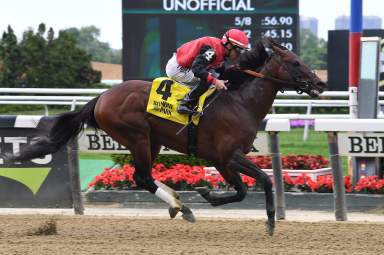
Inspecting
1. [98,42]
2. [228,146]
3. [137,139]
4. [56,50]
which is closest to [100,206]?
[137,139]

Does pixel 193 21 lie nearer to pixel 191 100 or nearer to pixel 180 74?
pixel 180 74

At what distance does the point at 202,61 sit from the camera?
7.48 meters

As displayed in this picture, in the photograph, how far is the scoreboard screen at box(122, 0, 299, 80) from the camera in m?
12.8

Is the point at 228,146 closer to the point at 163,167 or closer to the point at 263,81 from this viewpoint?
the point at 263,81

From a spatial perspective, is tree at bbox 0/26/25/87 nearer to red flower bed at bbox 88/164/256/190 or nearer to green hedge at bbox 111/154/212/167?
green hedge at bbox 111/154/212/167

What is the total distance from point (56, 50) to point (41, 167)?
59.8 feet

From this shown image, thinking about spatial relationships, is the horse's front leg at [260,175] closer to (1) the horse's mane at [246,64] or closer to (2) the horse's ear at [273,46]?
(1) the horse's mane at [246,64]

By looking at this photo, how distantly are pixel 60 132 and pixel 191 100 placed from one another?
4.54ft

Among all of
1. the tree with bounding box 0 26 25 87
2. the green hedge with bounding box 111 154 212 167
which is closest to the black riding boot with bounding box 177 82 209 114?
the green hedge with bounding box 111 154 212 167

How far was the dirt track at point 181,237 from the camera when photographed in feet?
21.7

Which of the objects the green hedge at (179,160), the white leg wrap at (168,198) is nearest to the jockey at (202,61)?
the white leg wrap at (168,198)

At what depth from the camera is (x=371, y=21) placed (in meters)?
114

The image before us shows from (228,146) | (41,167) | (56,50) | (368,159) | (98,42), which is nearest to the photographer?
(228,146)

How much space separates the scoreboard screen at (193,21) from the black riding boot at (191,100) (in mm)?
5109
